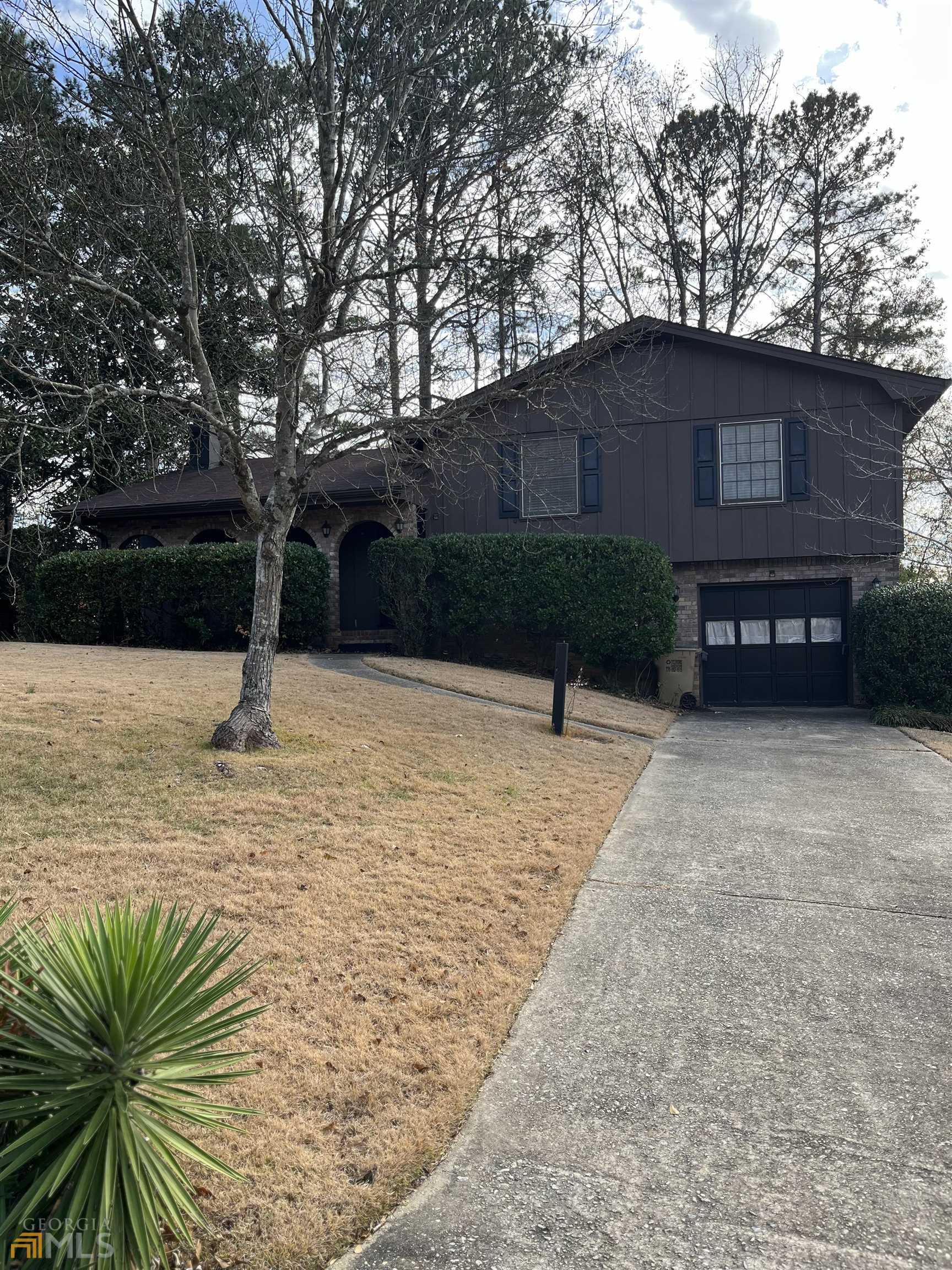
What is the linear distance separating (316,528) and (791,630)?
10188 mm

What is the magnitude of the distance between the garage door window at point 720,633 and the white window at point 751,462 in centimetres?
248

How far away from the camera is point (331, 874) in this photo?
16.9ft

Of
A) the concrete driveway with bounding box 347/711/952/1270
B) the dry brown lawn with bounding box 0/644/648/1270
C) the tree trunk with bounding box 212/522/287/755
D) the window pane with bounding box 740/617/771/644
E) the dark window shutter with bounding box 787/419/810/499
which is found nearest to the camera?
the concrete driveway with bounding box 347/711/952/1270

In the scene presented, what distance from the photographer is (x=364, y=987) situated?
3953 millimetres

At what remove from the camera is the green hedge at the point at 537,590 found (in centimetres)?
1545

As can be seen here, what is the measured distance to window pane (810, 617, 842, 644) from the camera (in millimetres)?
16531

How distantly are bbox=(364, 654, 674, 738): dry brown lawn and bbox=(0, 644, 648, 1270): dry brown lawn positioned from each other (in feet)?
7.05

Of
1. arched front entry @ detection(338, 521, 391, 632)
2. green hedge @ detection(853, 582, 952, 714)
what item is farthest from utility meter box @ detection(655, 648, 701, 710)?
arched front entry @ detection(338, 521, 391, 632)

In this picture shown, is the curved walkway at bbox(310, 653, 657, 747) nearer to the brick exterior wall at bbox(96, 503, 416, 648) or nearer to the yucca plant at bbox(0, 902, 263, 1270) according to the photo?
the brick exterior wall at bbox(96, 503, 416, 648)

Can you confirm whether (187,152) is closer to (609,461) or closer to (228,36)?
(228,36)

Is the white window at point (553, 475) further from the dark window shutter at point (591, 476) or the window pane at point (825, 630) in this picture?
the window pane at point (825, 630)

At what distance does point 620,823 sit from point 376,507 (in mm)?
12468

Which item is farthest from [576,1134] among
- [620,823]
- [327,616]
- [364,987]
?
[327,616]

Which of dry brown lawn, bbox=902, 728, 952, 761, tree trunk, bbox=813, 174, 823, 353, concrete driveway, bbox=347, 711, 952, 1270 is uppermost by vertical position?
tree trunk, bbox=813, 174, 823, 353
